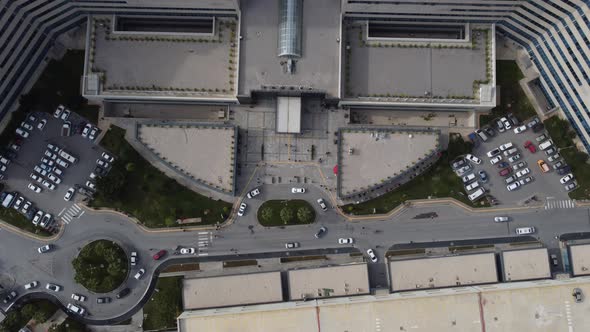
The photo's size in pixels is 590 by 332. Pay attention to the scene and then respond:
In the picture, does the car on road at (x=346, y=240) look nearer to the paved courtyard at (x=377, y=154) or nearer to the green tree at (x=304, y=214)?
the green tree at (x=304, y=214)

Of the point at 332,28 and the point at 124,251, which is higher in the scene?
the point at 332,28

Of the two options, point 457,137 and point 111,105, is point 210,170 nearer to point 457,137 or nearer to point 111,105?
point 111,105

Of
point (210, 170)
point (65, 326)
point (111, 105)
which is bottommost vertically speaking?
point (65, 326)

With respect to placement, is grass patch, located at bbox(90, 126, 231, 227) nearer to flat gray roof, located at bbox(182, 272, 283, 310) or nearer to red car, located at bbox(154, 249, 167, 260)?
red car, located at bbox(154, 249, 167, 260)

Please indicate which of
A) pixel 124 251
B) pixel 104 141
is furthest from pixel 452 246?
pixel 104 141

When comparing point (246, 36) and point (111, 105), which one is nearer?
point (246, 36)

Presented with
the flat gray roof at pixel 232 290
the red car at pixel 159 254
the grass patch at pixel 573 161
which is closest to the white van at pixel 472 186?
the grass patch at pixel 573 161
